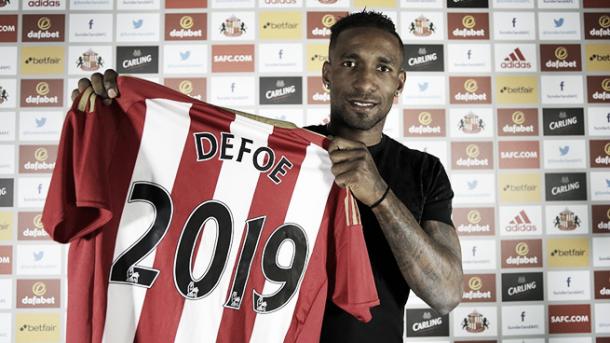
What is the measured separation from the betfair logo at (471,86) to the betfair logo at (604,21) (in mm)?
863

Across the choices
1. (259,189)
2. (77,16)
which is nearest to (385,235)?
(259,189)

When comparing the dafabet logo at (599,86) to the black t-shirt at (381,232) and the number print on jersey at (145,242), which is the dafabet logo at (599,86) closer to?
the black t-shirt at (381,232)

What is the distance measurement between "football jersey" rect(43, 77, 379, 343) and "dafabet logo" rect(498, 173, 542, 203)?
2.04 metres

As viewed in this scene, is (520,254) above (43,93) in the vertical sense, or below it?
below

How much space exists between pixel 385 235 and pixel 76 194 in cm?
68

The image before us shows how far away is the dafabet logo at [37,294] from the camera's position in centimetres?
290

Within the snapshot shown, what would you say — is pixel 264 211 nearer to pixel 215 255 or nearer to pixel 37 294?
pixel 215 255

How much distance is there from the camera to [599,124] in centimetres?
311

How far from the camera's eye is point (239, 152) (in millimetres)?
1256

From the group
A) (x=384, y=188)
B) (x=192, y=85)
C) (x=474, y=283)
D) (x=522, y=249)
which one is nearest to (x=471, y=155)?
(x=522, y=249)

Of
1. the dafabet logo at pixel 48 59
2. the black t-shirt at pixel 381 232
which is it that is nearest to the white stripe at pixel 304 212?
the black t-shirt at pixel 381 232

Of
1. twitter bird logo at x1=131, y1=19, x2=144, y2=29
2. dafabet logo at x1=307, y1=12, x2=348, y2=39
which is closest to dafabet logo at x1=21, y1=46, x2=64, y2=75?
twitter bird logo at x1=131, y1=19, x2=144, y2=29

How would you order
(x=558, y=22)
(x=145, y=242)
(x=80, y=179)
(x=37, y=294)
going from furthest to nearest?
(x=558, y=22)
(x=37, y=294)
(x=145, y=242)
(x=80, y=179)

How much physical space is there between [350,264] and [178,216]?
0.41m
